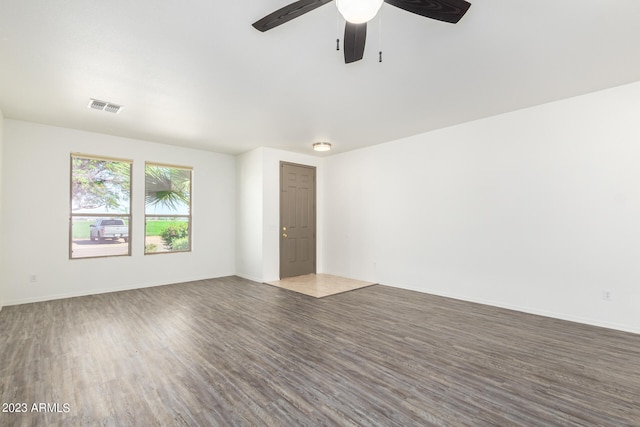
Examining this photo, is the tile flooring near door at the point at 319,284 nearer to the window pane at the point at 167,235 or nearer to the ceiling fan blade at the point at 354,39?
the window pane at the point at 167,235

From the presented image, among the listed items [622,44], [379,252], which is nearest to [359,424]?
[622,44]

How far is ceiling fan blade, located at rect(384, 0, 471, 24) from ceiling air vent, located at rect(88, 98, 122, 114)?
380cm

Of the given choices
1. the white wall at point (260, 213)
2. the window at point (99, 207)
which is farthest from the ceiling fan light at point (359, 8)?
the window at point (99, 207)

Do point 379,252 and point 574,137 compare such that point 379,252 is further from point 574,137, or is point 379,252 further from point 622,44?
point 622,44

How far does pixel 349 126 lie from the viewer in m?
4.78

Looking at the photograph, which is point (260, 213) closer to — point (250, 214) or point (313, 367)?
point (250, 214)

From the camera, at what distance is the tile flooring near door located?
17.1 ft

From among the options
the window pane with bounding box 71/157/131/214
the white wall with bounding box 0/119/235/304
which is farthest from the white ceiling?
the window pane with bounding box 71/157/131/214

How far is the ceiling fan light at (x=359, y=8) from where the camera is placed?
1536 mm

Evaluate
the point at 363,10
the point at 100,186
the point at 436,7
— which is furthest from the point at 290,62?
the point at 100,186

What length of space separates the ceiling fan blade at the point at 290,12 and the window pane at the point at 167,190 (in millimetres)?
4900

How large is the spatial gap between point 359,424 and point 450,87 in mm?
3401

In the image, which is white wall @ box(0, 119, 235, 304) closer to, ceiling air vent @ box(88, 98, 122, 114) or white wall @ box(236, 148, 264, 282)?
white wall @ box(236, 148, 264, 282)

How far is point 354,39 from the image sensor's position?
1947 mm
